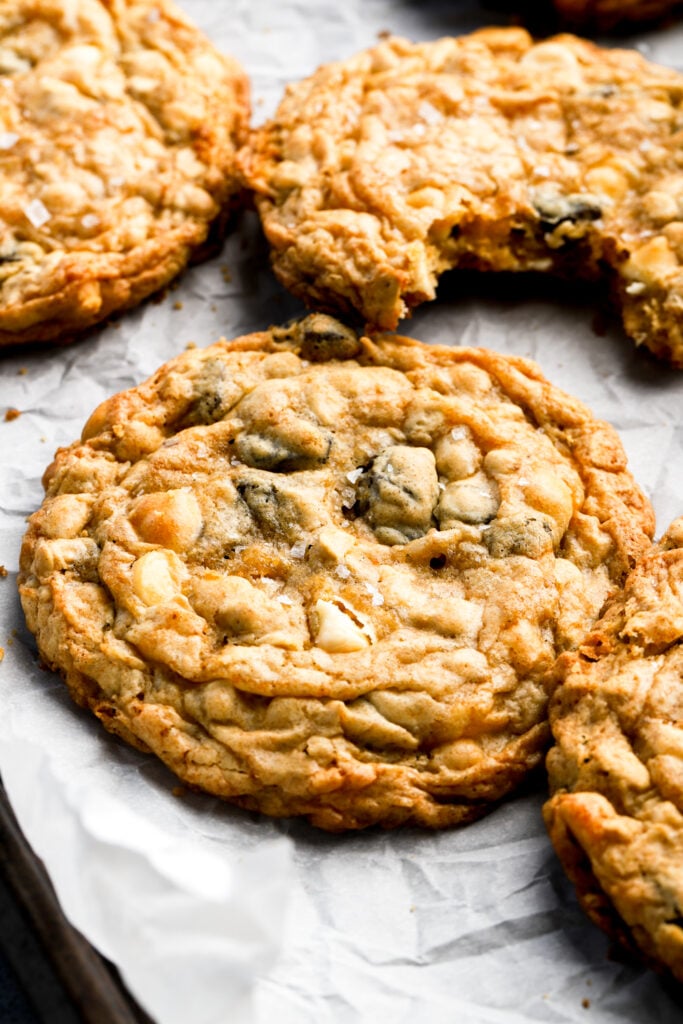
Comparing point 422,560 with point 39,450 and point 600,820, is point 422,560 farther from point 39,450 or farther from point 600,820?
point 39,450

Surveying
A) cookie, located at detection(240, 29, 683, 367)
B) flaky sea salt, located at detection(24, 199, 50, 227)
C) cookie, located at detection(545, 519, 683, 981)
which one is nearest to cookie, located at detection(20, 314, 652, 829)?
cookie, located at detection(545, 519, 683, 981)

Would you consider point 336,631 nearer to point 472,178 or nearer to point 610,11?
point 472,178

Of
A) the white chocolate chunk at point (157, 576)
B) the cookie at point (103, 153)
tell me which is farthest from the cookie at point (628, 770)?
the cookie at point (103, 153)

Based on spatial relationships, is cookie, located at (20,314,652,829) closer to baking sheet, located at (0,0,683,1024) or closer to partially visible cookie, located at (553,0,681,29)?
baking sheet, located at (0,0,683,1024)

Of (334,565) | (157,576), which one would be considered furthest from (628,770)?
(157,576)

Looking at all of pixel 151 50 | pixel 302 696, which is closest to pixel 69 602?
pixel 302 696
